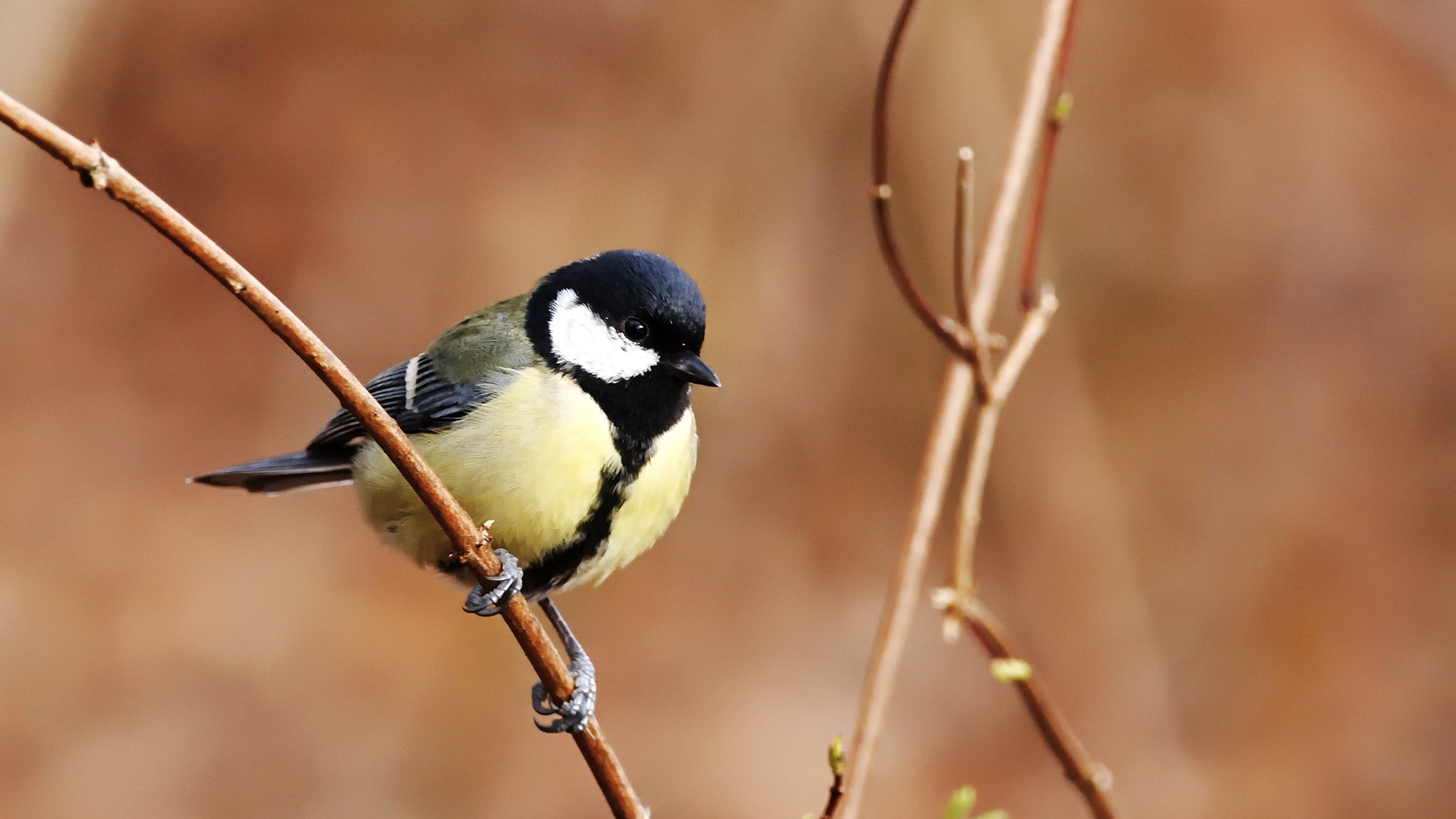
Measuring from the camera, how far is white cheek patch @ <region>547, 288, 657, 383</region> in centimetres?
228

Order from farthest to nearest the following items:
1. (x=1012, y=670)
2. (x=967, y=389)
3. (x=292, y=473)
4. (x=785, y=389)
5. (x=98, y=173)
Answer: (x=785, y=389), (x=292, y=473), (x=967, y=389), (x=1012, y=670), (x=98, y=173)

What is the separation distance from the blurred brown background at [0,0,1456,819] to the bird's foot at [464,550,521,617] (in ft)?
9.95

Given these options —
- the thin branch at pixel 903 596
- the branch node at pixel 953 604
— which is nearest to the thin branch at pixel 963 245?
the thin branch at pixel 903 596

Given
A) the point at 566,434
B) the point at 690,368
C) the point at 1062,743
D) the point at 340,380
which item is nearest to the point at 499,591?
the point at 566,434

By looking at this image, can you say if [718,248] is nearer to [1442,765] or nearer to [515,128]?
[515,128]

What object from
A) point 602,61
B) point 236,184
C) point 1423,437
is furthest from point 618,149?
point 1423,437

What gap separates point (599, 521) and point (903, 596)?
2.26 feet

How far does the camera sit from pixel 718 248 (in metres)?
5.20

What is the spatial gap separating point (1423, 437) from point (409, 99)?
16.1 ft

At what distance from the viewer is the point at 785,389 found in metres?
5.40

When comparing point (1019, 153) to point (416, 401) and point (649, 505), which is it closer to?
point (649, 505)

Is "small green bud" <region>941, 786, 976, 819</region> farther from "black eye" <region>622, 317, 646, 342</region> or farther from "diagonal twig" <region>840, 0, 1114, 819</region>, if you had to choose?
"black eye" <region>622, 317, 646, 342</region>

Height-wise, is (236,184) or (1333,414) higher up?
(236,184)

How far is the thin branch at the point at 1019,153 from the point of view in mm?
2027
